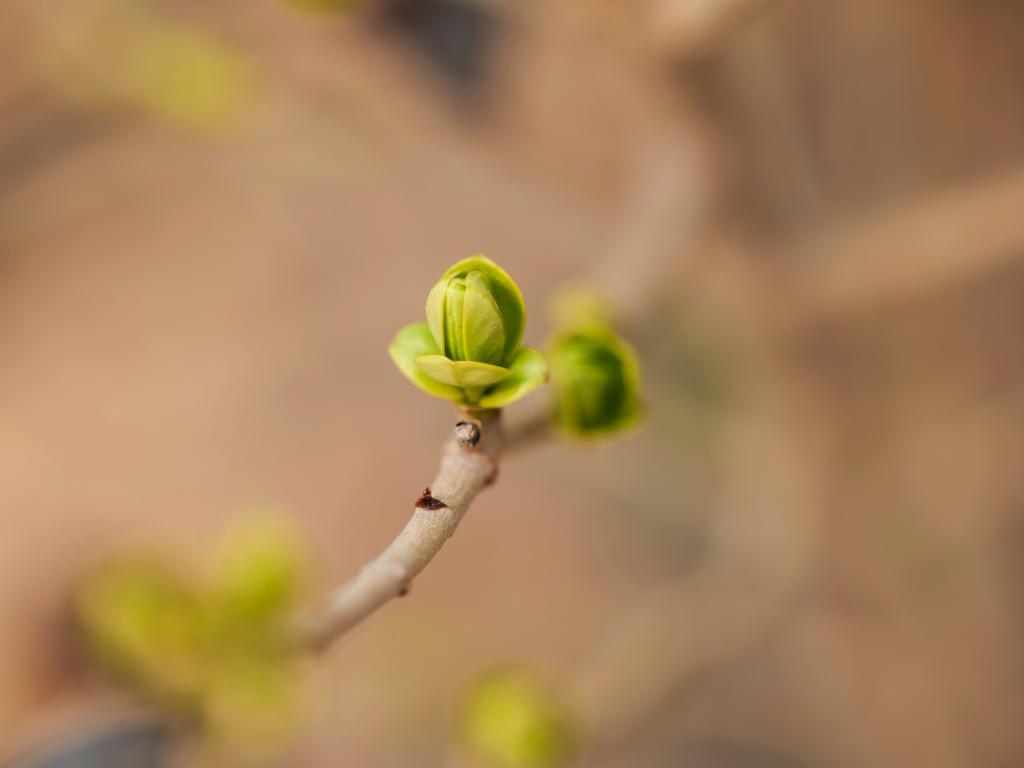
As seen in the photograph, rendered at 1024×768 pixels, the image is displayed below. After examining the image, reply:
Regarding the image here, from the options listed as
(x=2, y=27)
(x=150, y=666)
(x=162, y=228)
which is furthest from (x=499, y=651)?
(x=2, y=27)

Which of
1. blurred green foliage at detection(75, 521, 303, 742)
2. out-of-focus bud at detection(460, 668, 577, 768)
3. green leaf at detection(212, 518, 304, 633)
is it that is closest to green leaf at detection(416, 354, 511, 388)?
blurred green foliage at detection(75, 521, 303, 742)

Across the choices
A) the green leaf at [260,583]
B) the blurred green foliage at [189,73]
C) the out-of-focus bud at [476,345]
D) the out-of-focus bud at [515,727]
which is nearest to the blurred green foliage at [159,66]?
the blurred green foliage at [189,73]

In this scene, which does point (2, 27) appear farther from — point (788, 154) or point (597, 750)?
point (597, 750)

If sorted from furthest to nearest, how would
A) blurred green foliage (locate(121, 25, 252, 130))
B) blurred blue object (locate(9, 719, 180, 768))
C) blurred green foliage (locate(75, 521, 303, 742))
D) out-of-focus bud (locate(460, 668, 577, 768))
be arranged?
blurred green foliage (locate(121, 25, 252, 130)) < blurred blue object (locate(9, 719, 180, 768)) < out-of-focus bud (locate(460, 668, 577, 768)) < blurred green foliage (locate(75, 521, 303, 742))

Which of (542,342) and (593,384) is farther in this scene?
(542,342)

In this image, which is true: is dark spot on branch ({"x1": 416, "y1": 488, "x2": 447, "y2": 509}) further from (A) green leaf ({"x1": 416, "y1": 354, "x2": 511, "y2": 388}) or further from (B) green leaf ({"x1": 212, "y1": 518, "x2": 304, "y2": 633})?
(B) green leaf ({"x1": 212, "y1": 518, "x2": 304, "y2": 633})

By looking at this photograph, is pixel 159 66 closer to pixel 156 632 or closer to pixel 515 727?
pixel 156 632

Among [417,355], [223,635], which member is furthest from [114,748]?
[417,355]
